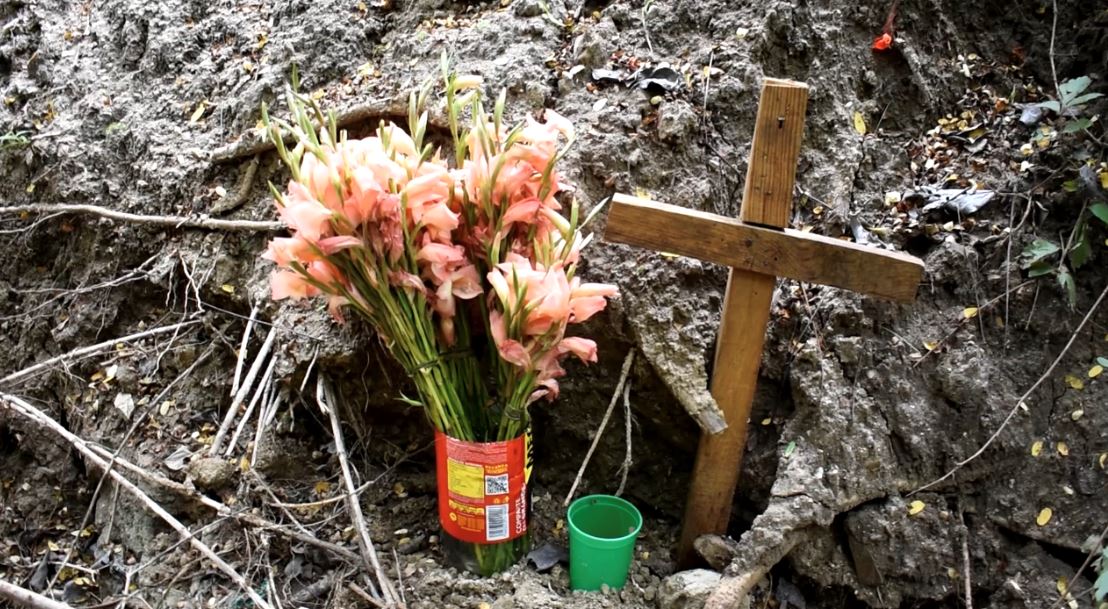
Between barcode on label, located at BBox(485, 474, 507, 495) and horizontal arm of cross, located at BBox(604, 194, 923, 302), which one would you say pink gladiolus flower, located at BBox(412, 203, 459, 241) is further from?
barcode on label, located at BBox(485, 474, 507, 495)

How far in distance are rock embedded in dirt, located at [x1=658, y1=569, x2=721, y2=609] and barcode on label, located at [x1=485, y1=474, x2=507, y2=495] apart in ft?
1.10

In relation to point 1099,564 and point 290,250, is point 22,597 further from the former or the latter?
point 1099,564

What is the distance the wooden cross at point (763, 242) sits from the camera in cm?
125

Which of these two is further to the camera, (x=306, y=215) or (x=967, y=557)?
(x=967, y=557)

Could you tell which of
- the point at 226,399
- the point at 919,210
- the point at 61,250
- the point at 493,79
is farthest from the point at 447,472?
the point at 61,250

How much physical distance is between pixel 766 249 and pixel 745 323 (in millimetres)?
132

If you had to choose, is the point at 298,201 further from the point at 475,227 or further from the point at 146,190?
the point at 146,190

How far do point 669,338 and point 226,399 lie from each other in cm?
96

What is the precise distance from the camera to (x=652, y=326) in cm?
147

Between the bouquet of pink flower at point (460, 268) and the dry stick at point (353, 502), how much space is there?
0.14 m

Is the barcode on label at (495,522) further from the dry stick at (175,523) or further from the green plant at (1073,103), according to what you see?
the green plant at (1073,103)

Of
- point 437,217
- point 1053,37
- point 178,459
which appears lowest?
point 178,459

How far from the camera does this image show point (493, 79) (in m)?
1.67

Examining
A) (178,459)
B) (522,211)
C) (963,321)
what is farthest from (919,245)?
(178,459)
